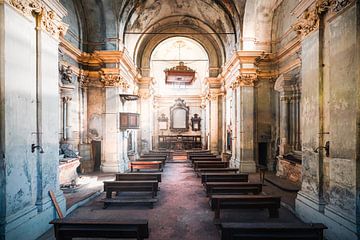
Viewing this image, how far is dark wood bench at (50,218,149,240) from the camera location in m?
3.58

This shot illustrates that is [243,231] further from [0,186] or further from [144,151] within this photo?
[144,151]

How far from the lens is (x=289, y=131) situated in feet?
33.6

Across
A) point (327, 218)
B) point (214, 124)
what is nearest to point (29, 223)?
point (327, 218)

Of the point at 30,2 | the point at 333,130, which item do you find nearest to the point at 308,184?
the point at 333,130

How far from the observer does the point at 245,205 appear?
210 inches

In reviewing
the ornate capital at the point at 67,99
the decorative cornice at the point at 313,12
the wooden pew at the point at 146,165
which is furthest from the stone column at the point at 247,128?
the ornate capital at the point at 67,99

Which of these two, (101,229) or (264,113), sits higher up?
(264,113)

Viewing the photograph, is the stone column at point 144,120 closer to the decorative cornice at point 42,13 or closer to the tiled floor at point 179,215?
the tiled floor at point 179,215

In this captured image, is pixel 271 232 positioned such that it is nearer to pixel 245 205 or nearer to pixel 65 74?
pixel 245 205

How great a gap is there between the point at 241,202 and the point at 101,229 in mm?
3155

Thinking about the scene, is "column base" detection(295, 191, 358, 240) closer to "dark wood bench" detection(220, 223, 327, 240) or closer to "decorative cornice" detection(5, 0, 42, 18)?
"dark wood bench" detection(220, 223, 327, 240)

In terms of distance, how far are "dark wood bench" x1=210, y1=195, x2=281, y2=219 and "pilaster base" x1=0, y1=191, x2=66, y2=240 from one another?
352cm

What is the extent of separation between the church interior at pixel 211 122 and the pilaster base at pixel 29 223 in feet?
0.08

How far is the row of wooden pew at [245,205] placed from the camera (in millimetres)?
3332
